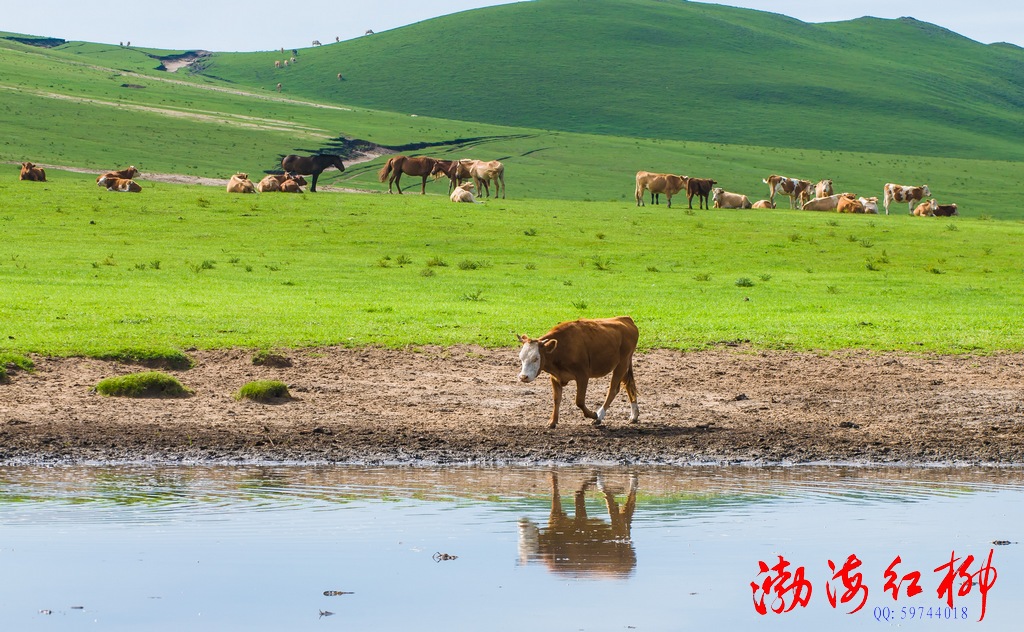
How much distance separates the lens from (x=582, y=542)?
34.1 ft

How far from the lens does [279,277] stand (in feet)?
96.1

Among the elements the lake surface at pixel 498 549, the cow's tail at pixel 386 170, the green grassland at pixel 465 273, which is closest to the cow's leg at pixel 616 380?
the lake surface at pixel 498 549

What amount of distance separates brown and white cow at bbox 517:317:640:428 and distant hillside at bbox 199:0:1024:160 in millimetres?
104498

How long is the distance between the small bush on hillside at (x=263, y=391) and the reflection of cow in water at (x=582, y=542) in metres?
5.95

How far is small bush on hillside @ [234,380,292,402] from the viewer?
16641 millimetres

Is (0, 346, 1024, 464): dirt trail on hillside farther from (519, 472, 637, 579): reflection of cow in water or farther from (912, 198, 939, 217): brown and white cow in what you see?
(912, 198, 939, 217): brown and white cow

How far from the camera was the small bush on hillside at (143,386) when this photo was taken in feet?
54.3

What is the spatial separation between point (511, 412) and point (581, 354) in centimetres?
178

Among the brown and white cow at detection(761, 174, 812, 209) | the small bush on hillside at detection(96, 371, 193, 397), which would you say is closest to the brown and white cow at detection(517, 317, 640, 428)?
the small bush on hillside at detection(96, 371, 193, 397)

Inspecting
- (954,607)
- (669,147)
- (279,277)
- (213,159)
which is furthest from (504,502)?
(669,147)

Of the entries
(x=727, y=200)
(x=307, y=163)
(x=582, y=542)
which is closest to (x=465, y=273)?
(x=582, y=542)

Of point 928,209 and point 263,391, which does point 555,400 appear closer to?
point 263,391

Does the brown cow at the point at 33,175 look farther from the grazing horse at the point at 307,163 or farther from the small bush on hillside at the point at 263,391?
the small bush on hillside at the point at 263,391

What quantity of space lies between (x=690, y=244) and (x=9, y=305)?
21.6 m
